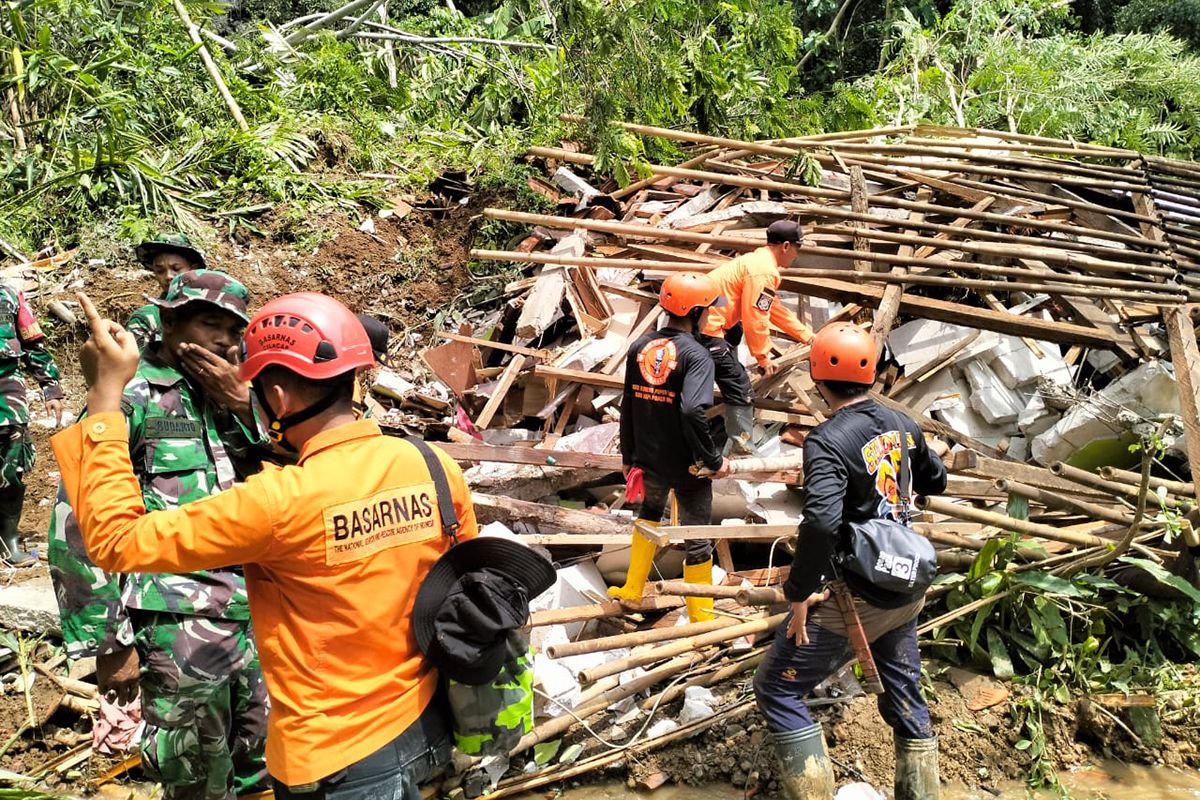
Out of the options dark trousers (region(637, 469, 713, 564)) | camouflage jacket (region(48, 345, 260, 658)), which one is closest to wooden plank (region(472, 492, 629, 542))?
dark trousers (region(637, 469, 713, 564))

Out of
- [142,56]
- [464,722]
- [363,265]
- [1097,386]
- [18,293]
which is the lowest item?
[1097,386]

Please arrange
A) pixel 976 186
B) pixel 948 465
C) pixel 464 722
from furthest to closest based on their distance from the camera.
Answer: pixel 976 186 < pixel 948 465 < pixel 464 722

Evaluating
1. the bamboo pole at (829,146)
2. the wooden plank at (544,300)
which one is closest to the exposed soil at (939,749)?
the wooden plank at (544,300)

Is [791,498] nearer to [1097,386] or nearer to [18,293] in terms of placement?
[1097,386]

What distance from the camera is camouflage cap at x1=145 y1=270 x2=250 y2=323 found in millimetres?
3164

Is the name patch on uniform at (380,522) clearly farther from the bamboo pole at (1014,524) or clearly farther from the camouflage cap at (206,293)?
the bamboo pole at (1014,524)

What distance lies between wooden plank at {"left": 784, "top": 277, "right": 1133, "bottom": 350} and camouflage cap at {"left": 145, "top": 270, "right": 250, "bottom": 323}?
4.83 metres

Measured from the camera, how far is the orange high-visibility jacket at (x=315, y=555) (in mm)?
2096

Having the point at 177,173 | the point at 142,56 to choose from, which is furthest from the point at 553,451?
the point at 142,56

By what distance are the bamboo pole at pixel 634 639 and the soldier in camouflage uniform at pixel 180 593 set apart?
5.23 ft

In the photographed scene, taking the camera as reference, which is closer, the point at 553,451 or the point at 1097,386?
the point at 553,451

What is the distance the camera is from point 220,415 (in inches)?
134

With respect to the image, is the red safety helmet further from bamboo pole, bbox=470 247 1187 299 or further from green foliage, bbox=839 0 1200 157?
green foliage, bbox=839 0 1200 157

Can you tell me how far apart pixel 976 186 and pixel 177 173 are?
26.7ft
